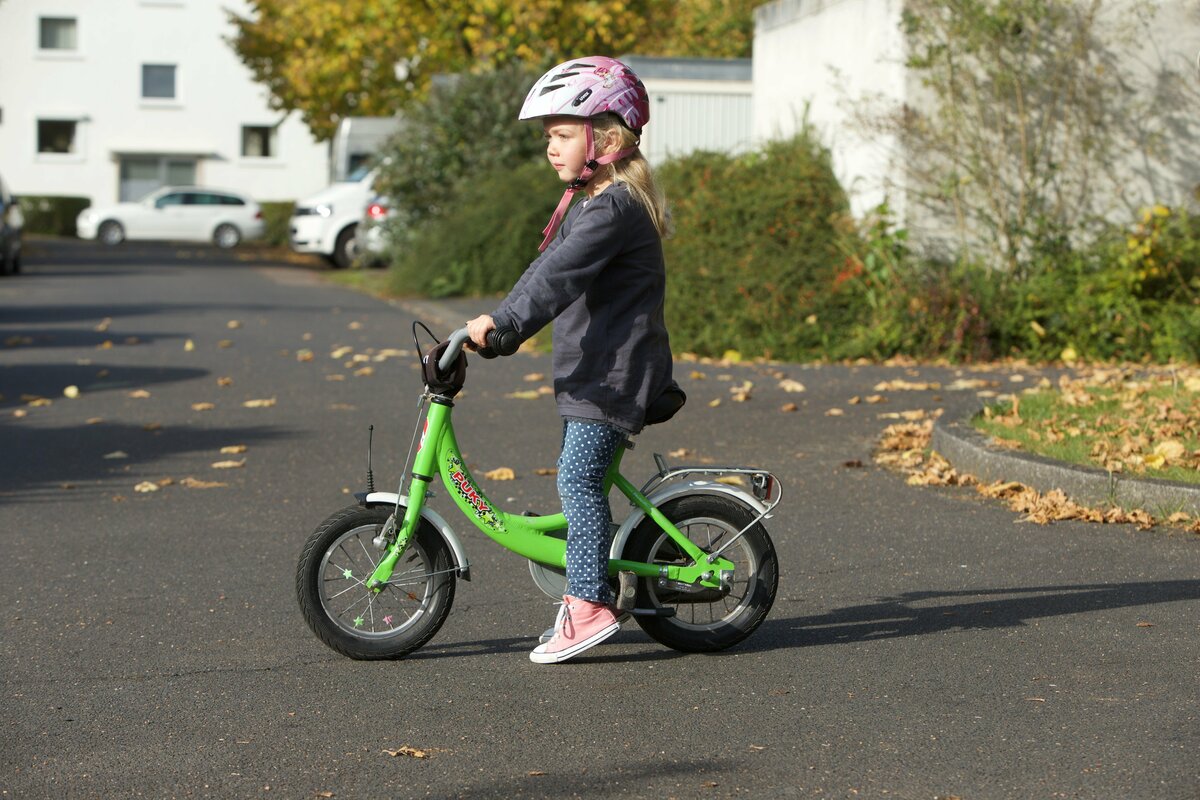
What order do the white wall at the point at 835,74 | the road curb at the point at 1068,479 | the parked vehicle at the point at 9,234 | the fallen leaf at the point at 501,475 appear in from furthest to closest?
the parked vehicle at the point at 9,234 < the white wall at the point at 835,74 < the fallen leaf at the point at 501,475 < the road curb at the point at 1068,479

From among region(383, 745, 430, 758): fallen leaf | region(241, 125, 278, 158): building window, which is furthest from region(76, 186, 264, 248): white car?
region(383, 745, 430, 758): fallen leaf

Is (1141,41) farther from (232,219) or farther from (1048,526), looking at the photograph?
(232,219)

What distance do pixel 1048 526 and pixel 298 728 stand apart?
3.88 meters

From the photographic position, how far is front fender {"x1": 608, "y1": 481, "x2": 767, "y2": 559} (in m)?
5.05

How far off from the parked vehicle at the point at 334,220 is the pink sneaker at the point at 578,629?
24.6 m

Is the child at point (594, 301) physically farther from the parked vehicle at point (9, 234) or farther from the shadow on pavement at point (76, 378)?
the parked vehicle at point (9, 234)

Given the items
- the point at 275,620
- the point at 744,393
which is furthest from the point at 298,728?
the point at 744,393

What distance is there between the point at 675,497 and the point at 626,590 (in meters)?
0.33

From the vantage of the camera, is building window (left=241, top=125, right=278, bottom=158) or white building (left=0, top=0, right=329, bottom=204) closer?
white building (left=0, top=0, right=329, bottom=204)

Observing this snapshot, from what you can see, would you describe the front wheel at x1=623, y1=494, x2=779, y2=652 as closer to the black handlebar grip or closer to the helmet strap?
the black handlebar grip

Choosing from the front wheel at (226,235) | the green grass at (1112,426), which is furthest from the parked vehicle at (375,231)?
the front wheel at (226,235)

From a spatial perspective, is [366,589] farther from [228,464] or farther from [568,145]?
[228,464]

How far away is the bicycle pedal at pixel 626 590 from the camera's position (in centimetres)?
500

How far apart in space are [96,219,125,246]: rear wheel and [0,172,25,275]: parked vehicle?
58.8 feet
